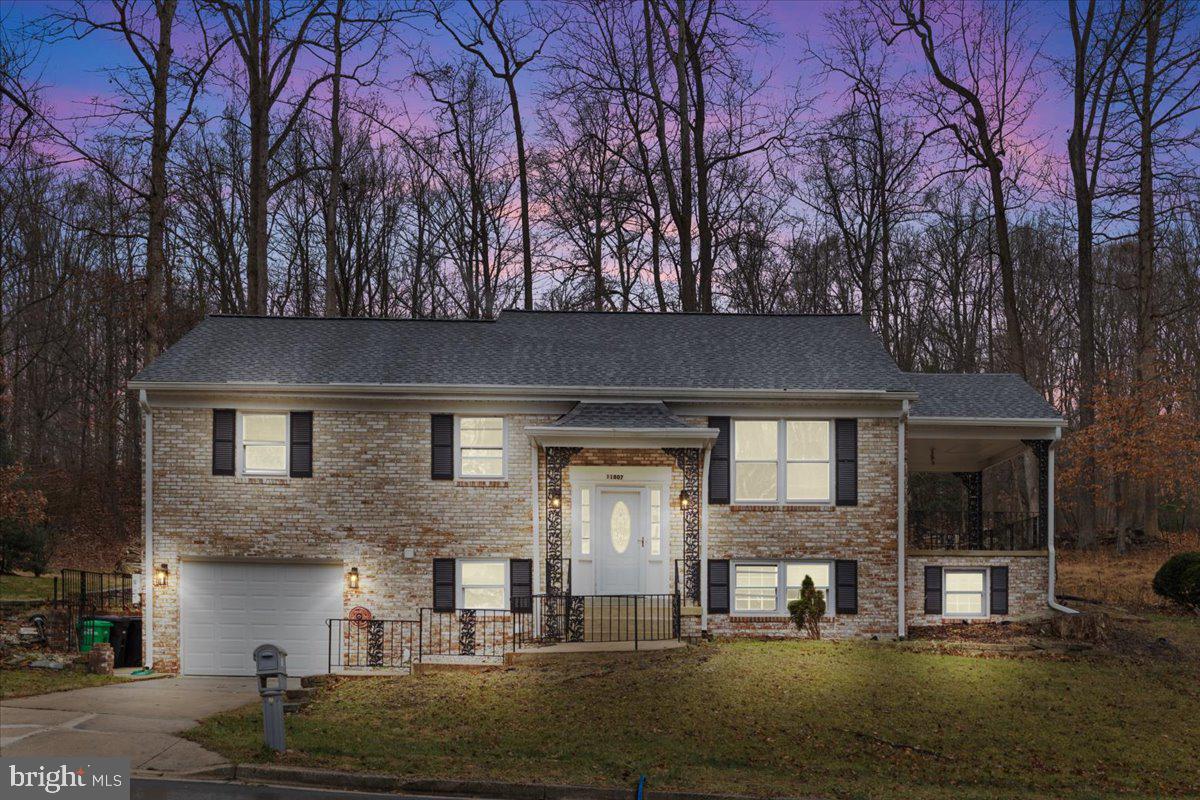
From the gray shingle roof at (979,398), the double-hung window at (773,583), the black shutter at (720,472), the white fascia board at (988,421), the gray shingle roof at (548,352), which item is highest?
the gray shingle roof at (548,352)

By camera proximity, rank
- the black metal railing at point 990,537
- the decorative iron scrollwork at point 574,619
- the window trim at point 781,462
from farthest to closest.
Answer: the black metal railing at point 990,537 < the window trim at point 781,462 < the decorative iron scrollwork at point 574,619

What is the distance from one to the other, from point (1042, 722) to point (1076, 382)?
29936mm

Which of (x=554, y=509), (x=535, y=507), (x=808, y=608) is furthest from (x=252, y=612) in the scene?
(x=808, y=608)

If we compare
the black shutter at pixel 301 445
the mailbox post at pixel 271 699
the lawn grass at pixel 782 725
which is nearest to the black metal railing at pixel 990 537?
the lawn grass at pixel 782 725

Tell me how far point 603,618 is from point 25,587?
51.9 feet

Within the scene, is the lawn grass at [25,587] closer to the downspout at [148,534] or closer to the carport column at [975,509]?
the downspout at [148,534]

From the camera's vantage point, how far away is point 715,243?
33281 mm

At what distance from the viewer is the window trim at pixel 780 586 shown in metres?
18.2

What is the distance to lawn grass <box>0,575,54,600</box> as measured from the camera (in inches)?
873

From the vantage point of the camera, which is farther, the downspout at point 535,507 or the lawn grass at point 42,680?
the downspout at point 535,507

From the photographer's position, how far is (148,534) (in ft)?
58.5

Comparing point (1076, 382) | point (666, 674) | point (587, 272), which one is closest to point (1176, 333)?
point (1076, 382)

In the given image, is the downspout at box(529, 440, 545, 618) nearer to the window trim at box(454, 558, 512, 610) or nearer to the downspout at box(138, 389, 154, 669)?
the window trim at box(454, 558, 512, 610)

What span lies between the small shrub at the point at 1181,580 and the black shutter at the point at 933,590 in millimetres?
6413
